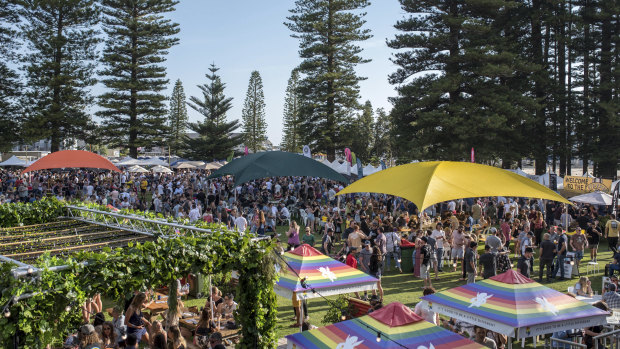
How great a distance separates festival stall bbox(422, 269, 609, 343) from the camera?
5.94 meters

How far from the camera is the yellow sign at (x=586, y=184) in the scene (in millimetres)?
19553

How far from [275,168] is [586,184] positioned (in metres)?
13.2

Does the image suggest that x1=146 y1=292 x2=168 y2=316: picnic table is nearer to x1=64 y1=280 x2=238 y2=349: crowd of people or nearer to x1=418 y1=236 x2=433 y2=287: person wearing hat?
x1=64 y1=280 x2=238 y2=349: crowd of people

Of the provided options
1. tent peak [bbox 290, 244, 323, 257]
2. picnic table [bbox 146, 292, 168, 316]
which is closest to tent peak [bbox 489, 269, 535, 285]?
tent peak [bbox 290, 244, 323, 257]

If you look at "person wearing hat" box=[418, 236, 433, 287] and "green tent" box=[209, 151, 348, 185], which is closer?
"person wearing hat" box=[418, 236, 433, 287]

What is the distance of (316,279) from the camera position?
24.6ft

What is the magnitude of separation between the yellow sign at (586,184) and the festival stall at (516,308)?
15.5 meters

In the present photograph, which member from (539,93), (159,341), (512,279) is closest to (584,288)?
(512,279)

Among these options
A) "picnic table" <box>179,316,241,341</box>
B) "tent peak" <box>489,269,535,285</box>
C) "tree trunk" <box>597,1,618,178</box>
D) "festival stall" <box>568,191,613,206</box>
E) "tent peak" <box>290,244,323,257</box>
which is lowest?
"picnic table" <box>179,316,241,341</box>

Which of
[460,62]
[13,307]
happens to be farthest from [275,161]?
[460,62]

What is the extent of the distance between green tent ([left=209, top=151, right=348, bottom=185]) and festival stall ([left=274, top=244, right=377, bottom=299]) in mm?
9590

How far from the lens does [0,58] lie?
110 ft

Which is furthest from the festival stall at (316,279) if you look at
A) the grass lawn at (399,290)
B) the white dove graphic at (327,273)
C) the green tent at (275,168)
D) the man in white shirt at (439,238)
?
the green tent at (275,168)

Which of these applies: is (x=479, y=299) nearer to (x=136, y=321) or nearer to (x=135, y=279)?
(x=135, y=279)
